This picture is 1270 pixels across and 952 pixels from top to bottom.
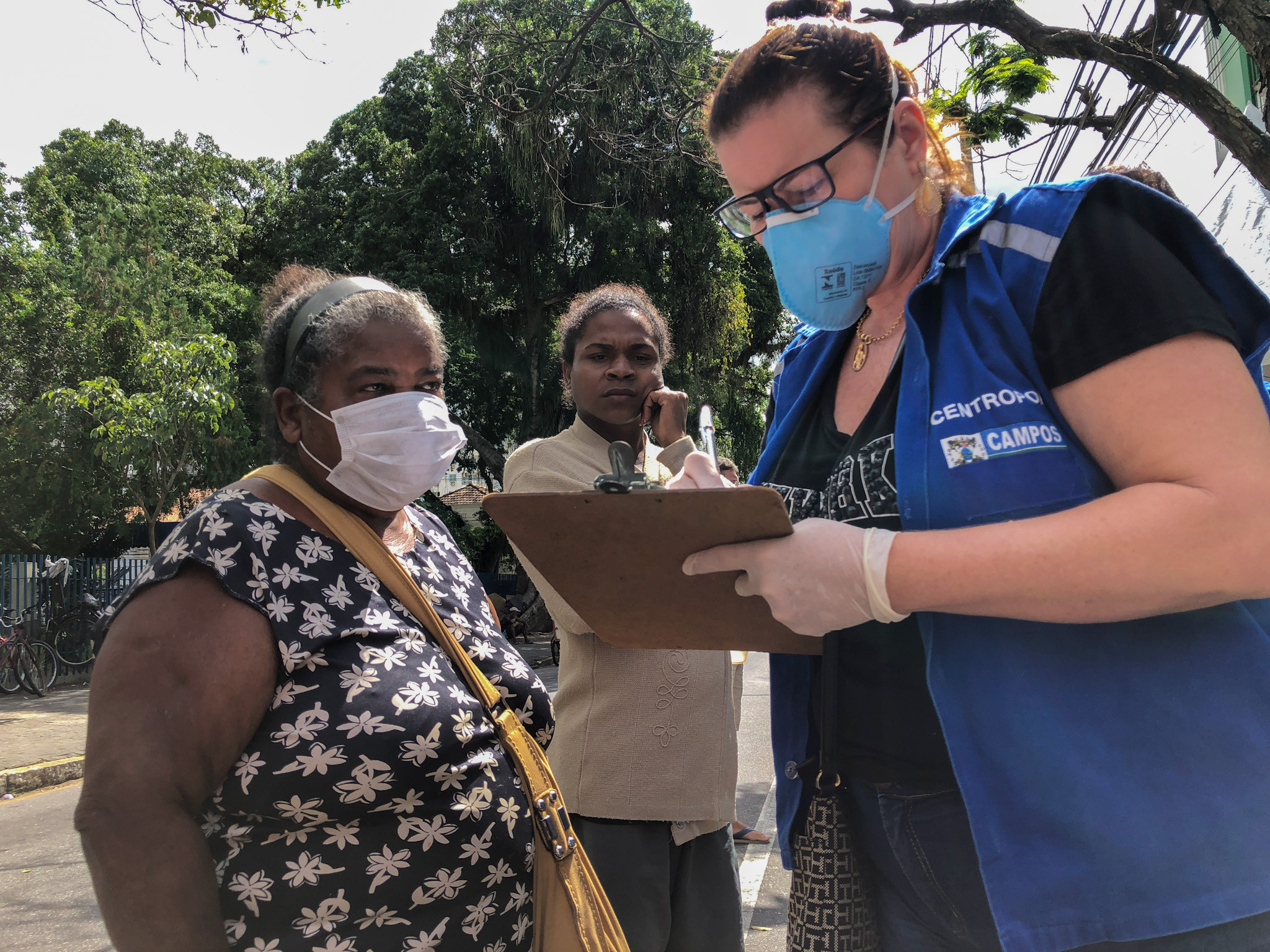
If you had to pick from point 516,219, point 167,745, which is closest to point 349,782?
point 167,745

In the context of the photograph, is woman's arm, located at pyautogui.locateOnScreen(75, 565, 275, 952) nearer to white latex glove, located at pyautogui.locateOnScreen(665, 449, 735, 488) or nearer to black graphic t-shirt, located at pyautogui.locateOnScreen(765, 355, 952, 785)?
white latex glove, located at pyautogui.locateOnScreen(665, 449, 735, 488)

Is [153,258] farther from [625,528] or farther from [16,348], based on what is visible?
[625,528]

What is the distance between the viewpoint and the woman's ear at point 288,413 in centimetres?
193

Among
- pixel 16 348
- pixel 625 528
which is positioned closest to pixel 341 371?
pixel 625 528

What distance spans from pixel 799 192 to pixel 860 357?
32 cm

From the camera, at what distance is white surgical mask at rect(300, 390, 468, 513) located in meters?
1.88

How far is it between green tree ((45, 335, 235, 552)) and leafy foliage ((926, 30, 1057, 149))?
33.0 feet

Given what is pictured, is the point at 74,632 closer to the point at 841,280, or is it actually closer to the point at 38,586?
the point at 38,586

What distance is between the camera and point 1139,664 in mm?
1078

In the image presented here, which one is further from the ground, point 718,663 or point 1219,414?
point 1219,414

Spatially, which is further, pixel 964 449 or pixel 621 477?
pixel 621 477

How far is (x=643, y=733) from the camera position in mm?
2393

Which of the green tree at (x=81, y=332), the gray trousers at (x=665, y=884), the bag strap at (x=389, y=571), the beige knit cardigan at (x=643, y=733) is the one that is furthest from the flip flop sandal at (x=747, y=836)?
the green tree at (x=81, y=332)

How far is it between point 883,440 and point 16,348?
1888 centimetres
